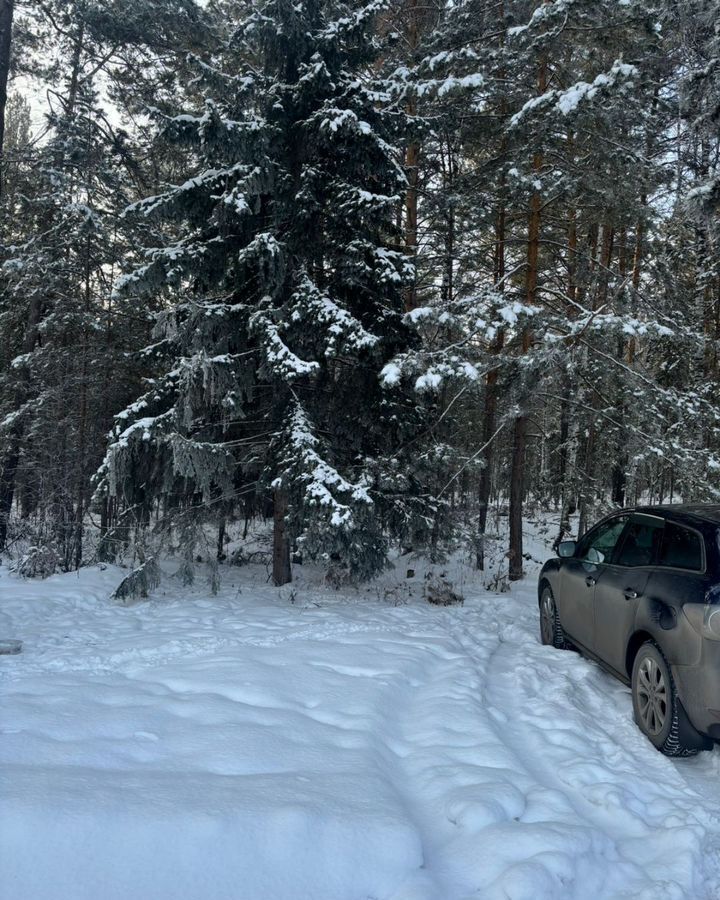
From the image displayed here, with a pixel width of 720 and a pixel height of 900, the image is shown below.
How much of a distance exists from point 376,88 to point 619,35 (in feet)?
13.9

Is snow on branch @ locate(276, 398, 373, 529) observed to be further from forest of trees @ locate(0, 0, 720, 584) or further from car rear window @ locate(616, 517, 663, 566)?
car rear window @ locate(616, 517, 663, 566)

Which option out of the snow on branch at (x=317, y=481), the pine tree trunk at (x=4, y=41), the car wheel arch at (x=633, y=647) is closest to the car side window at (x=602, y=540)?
the car wheel arch at (x=633, y=647)

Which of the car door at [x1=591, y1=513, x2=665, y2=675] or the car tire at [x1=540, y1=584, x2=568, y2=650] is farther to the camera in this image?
the car tire at [x1=540, y1=584, x2=568, y2=650]

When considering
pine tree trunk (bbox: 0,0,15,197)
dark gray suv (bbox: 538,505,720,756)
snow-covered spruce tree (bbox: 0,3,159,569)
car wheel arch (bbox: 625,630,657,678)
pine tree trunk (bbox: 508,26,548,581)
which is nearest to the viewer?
dark gray suv (bbox: 538,505,720,756)

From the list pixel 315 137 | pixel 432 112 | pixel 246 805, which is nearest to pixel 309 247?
pixel 315 137

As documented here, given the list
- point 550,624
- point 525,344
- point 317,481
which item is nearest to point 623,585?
point 550,624

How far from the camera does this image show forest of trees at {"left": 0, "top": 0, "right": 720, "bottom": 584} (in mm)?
8250

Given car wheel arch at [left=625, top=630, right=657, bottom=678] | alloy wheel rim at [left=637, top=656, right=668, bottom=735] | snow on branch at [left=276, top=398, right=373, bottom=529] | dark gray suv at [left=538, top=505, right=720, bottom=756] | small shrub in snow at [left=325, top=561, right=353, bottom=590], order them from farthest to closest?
small shrub in snow at [left=325, top=561, right=353, bottom=590], snow on branch at [left=276, top=398, right=373, bottom=529], car wheel arch at [left=625, top=630, right=657, bottom=678], alloy wheel rim at [left=637, top=656, right=668, bottom=735], dark gray suv at [left=538, top=505, right=720, bottom=756]

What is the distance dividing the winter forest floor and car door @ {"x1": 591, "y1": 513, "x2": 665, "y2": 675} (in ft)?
1.55

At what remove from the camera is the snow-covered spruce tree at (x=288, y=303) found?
805 cm

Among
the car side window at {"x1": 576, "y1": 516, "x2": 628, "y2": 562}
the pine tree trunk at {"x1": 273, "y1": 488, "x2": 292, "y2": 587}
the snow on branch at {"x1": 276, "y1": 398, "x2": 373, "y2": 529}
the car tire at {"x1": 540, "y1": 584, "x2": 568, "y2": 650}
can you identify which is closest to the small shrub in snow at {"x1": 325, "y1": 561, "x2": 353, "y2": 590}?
the pine tree trunk at {"x1": 273, "y1": 488, "x2": 292, "y2": 587}

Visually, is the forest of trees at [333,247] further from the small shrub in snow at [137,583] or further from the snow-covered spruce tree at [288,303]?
the small shrub in snow at [137,583]

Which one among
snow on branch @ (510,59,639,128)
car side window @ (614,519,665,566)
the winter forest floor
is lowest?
the winter forest floor

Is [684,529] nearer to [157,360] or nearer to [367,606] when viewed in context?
[367,606]
